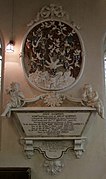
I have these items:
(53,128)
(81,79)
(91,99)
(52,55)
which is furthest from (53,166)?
(52,55)

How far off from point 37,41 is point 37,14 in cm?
40

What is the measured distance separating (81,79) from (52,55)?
524 millimetres

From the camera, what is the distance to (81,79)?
436 cm

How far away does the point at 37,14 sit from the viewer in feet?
14.9

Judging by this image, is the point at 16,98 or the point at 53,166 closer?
the point at 53,166

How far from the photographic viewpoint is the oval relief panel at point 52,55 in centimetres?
434

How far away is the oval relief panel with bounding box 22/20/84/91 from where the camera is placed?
4.34m

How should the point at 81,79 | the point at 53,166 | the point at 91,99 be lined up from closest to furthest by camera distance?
the point at 53,166, the point at 91,99, the point at 81,79

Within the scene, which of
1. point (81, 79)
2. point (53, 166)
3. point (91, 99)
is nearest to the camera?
point (53, 166)

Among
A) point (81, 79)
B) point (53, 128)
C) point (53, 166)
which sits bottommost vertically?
point (53, 166)

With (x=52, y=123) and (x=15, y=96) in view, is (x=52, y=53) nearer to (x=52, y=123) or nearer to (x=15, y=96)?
(x=15, y=96)

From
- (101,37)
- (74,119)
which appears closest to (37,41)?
(101,37)

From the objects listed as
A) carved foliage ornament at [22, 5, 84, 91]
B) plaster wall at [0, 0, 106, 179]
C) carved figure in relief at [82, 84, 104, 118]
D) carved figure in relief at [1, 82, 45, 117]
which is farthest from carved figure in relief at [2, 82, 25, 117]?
carved figure in relief at [82, 84, 104, 118]

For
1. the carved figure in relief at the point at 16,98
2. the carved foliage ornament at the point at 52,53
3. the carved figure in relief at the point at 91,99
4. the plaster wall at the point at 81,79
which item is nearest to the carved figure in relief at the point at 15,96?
the carved figure in relief at the point at 16,98
